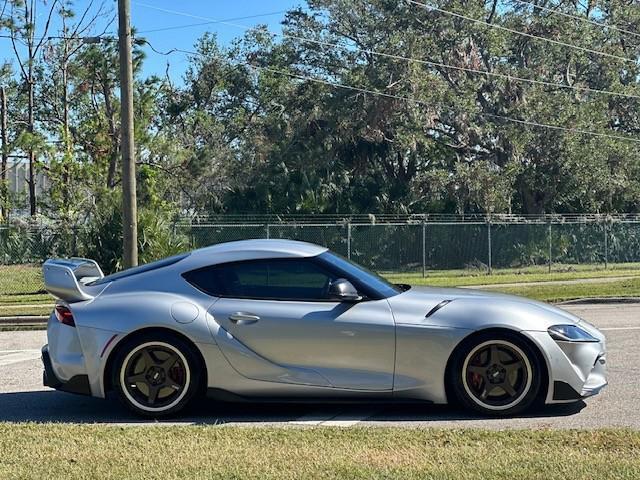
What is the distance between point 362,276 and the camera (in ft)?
22.1

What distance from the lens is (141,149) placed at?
31141 millimetres

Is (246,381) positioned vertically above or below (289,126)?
below

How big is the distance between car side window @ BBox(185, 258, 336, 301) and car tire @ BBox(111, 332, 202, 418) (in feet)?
1.79

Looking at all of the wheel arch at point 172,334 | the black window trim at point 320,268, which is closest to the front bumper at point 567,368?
the black window trim at point 320,268

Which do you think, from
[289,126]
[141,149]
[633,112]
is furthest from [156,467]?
[633,112]

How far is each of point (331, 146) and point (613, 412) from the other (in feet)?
96.2

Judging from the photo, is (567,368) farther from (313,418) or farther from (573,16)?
(573,16)

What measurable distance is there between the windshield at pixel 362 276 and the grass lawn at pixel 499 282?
10127 millimetres

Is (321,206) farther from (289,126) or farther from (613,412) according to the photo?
(613,412)

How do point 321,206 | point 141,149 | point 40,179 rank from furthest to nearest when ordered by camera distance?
point 40,179 < point 321,206 < point 141,149

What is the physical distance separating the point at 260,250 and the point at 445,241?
22.8m

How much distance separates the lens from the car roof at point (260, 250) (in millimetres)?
6695

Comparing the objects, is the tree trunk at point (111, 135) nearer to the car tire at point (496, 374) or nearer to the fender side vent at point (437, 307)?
the fender side vent at point (437, 307)

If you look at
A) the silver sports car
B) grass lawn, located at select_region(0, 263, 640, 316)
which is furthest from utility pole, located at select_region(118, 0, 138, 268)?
the silver sports car
